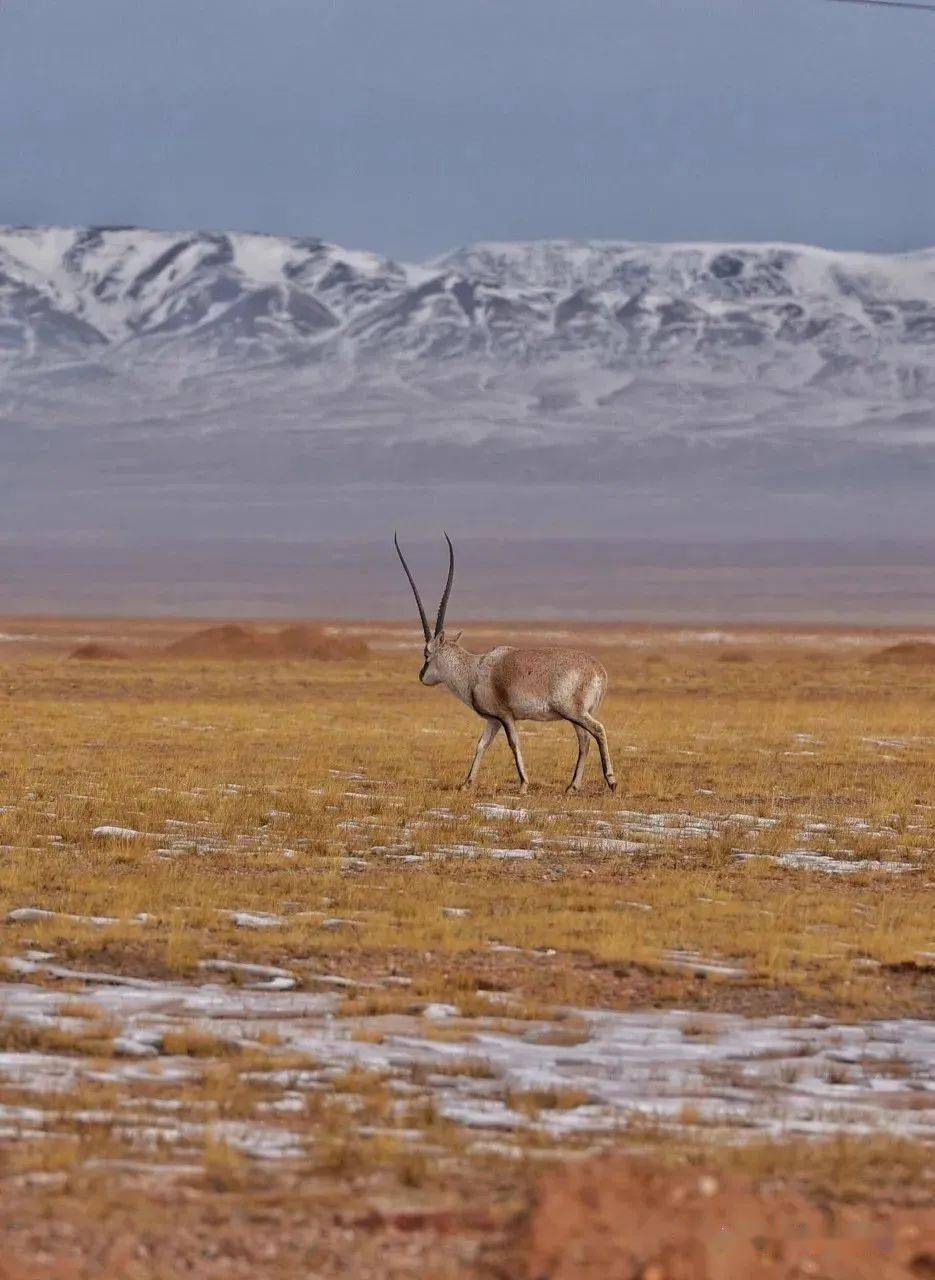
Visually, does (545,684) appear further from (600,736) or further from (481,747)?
(481,747)

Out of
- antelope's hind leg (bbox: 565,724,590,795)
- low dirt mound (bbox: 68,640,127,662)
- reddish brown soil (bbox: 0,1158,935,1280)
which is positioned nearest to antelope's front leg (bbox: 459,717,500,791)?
antelope's hind leg (bbox: 565,724,590,795)

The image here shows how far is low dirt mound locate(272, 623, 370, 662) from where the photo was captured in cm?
9094

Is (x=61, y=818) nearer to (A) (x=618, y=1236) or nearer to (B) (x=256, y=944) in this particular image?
(B) (x=256, y=944)

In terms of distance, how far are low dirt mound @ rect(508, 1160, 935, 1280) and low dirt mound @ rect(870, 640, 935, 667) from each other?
84.6 m

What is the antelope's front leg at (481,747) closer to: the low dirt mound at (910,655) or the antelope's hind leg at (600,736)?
the antelope's hind leg at (600,736)

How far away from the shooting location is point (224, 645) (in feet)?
305

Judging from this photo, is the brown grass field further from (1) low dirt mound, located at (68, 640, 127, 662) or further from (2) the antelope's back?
(1) low dirt mound, located at (68, 640, 127, 662)

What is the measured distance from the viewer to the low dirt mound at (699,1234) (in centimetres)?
637

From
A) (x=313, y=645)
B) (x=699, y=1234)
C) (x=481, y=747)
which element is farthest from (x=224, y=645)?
(x=699, y=1234)

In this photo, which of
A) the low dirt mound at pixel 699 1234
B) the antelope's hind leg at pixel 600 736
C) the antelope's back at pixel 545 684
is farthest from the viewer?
the antelope's hind leg at pixel 600 736

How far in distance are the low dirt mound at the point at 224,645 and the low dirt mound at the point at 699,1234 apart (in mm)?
83501

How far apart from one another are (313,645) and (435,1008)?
81.1 meters

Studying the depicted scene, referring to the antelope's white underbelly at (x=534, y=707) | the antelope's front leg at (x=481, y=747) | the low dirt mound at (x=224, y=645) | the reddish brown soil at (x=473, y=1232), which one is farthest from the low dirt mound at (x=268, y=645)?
the reddish brown soil at (x=473, y=1232)

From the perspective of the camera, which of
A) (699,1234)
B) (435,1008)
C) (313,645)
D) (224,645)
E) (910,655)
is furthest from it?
(224,645)
